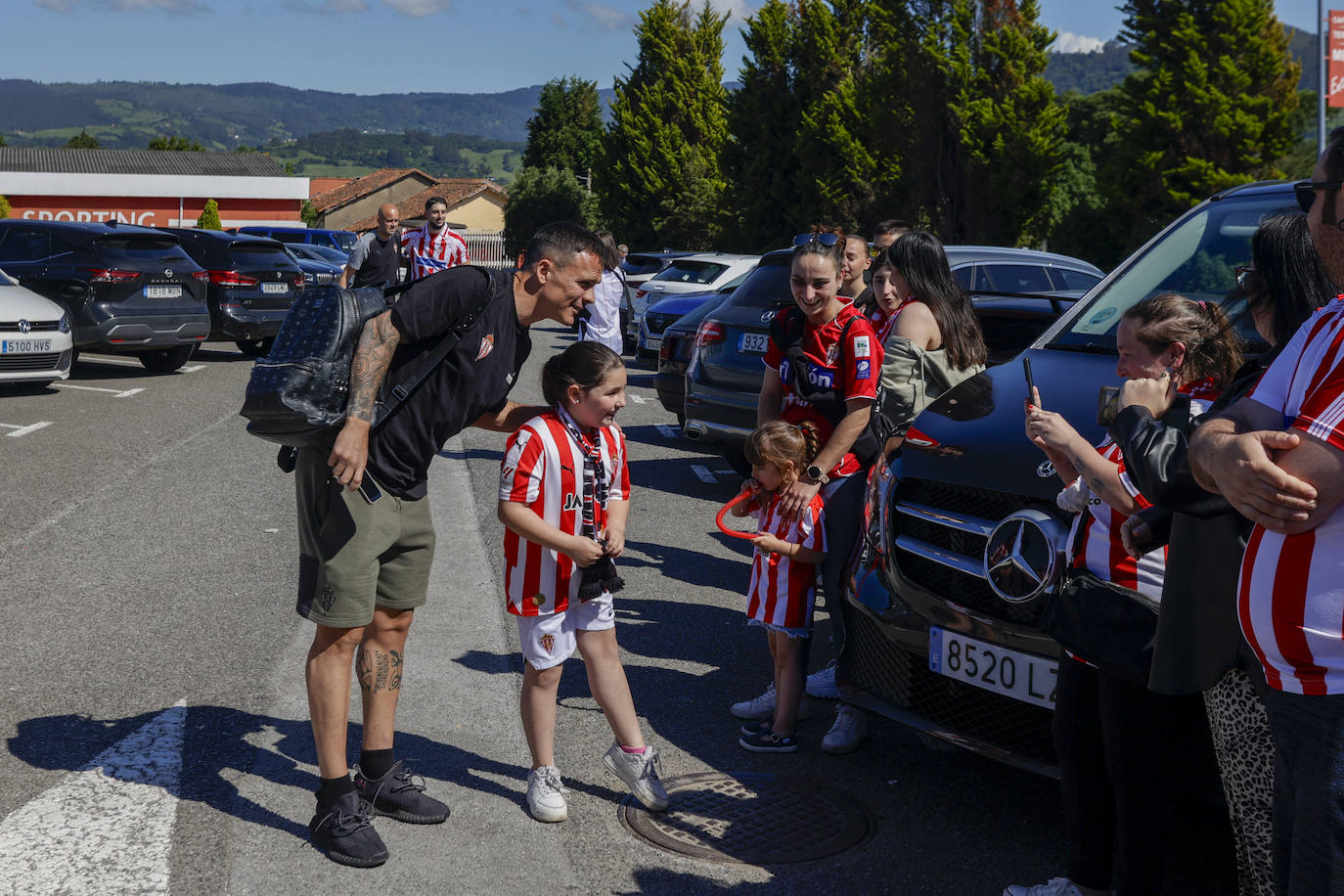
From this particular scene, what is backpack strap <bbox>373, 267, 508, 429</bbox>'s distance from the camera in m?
3.58

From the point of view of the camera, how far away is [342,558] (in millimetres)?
3547

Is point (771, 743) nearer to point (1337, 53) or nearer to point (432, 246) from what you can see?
point (432, 246)

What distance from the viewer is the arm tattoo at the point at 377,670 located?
12.5 feet

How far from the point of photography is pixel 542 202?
195 feet

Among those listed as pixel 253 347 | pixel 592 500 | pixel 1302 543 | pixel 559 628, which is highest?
pixel 1302 543

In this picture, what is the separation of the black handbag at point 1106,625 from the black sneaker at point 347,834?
6.41ft

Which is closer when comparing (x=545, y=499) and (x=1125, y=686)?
(x=1125, y=686)

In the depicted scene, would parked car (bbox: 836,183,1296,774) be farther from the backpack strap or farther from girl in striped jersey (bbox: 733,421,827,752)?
the backpack strap

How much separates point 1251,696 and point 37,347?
12.6m

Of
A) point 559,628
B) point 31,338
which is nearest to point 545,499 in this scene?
point 559,628

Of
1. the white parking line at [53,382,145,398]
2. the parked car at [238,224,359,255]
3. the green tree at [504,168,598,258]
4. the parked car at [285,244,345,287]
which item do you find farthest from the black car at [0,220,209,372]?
the green tree at [504,168,598,258]

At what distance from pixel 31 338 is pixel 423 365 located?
10601mm

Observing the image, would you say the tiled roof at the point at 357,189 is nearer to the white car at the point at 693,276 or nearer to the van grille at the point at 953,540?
the white car at the point at 693,276

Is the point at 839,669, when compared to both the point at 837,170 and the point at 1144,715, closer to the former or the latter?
the point at 1144,715
